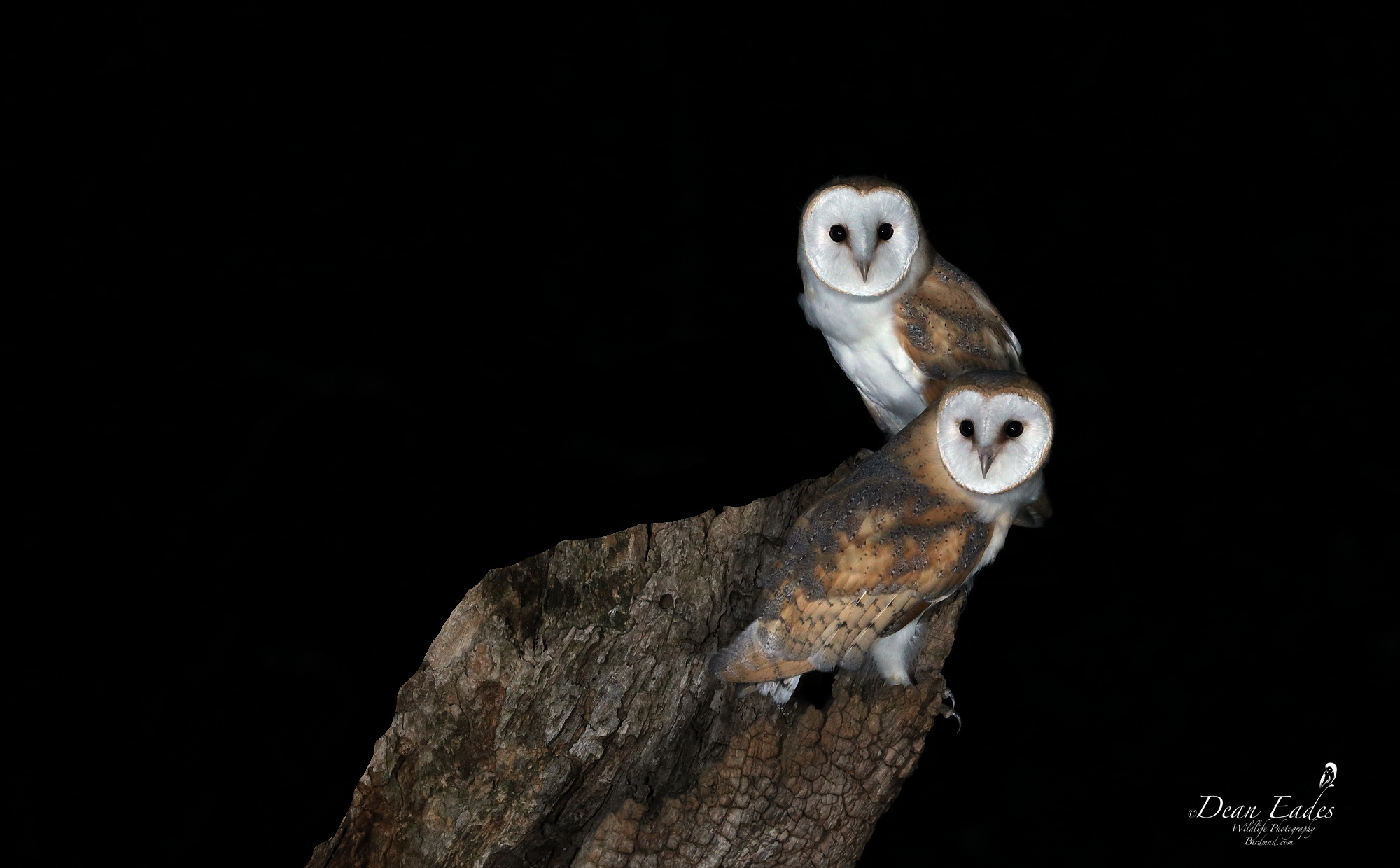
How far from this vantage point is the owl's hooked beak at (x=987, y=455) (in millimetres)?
1963

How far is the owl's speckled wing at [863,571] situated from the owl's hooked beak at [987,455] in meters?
0.12

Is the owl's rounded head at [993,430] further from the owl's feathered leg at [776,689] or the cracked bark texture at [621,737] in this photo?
the owl's feathered leg at [776,689]

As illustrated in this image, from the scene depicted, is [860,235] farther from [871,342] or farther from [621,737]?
[621,737]

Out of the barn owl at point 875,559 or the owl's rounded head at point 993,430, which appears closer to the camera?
the owl's rounded head at point 993,430

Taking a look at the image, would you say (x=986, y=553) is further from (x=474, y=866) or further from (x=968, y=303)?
(x=474, y=866)

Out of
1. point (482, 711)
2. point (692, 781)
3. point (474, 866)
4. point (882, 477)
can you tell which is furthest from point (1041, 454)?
point (474, 866)

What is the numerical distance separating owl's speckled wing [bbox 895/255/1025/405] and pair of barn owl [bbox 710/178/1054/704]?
0.34 ft

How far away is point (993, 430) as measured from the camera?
6.37 feet

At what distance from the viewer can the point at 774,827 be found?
2037mm

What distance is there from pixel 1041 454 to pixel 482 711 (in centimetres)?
120

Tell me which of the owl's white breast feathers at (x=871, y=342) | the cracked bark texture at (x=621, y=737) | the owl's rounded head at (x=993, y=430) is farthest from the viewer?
the owl's white breast feathers at (x=871, y=342)

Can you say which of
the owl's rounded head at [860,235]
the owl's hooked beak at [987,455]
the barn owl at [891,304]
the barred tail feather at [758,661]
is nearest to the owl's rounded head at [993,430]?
the owl's hooked beak at [987,455]

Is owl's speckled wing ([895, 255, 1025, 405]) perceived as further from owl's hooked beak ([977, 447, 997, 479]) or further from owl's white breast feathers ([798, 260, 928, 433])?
owl's hooked beak ([977, 447, 997, 479])

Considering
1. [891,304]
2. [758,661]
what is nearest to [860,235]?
[891,304]
